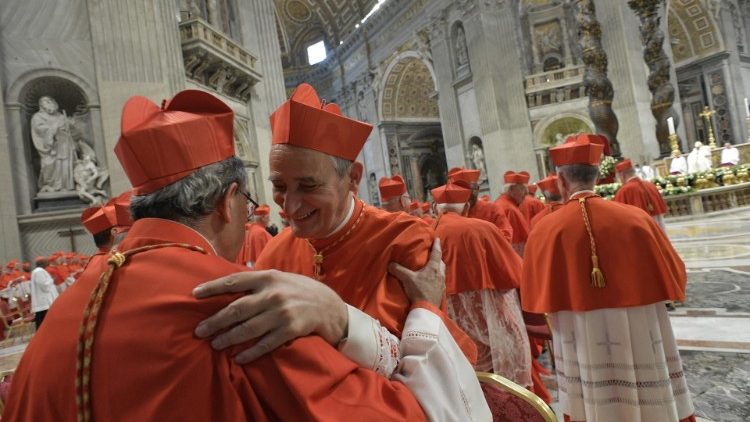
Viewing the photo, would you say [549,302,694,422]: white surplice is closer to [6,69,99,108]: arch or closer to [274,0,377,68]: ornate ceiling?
[6,69,99,108]: arch

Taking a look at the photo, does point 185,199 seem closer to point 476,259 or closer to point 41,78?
point 476,259

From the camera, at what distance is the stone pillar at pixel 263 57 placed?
15.5 meters

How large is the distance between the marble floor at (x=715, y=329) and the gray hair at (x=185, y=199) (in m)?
3.24

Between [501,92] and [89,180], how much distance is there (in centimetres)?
1596

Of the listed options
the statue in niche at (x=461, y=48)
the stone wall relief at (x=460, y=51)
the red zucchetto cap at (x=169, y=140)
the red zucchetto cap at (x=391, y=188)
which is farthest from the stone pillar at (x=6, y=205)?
the statue in niche at (x=461, y=48)

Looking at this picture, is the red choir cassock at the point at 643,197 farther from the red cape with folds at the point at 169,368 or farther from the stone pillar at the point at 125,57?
the stone pillar at the point at 125,57

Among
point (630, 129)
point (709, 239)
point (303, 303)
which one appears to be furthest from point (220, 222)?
point (630, 129)

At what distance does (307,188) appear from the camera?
5.28 feet

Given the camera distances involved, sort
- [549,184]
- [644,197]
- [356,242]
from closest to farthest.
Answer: [356,242]
[549,184]
[644,197]

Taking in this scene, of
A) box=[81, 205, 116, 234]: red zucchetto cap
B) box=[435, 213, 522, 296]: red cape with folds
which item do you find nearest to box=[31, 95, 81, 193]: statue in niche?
box=[81, 205, 116, 234]: red zucchetto cap

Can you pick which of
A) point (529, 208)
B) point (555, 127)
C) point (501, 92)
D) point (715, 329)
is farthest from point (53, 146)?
point (555, 127)

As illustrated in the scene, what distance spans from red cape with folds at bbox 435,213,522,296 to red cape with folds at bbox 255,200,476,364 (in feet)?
6.37

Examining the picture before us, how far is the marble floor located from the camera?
9.95 ft

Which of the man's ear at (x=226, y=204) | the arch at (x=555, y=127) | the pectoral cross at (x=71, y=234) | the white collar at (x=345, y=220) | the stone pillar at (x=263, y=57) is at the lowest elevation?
the white collar at (x=345, y=220)
